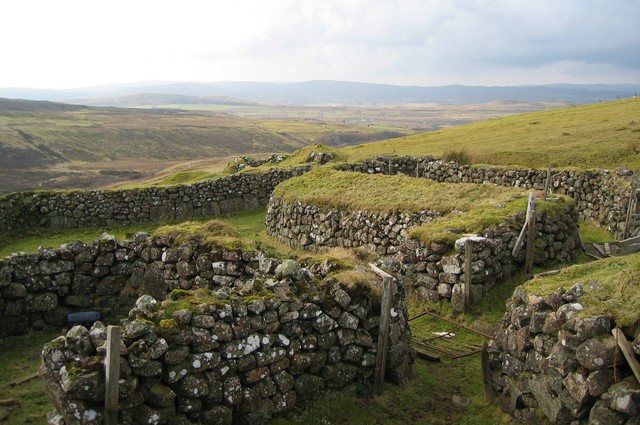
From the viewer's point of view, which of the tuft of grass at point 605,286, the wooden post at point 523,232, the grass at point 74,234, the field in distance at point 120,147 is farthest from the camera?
the field in distance at point 120,147

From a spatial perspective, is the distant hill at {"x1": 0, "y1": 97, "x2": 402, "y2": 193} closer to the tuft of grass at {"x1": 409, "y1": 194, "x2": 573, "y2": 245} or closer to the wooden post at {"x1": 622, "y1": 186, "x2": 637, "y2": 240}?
the tuft of grass at {"x1": 409, "y1": 194, "x2": 573, "y2": 245}

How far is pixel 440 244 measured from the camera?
16.4 metres

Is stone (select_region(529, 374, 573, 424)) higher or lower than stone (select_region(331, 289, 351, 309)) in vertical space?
lower

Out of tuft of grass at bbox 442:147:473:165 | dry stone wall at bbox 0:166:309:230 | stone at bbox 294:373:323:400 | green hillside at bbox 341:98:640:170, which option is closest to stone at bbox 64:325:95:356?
stone at bbox 294:373:323:400

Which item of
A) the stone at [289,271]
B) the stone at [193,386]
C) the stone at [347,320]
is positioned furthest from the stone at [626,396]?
the stone at [193,386]

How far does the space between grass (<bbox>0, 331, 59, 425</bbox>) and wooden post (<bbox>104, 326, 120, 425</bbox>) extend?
7.99ft

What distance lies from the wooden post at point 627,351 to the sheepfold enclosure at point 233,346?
14.8ft

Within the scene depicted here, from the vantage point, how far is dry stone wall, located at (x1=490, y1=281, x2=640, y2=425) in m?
8.05

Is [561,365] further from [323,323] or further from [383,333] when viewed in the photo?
[323,323]

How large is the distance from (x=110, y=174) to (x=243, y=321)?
7309cm

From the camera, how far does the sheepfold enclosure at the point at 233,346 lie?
27.3 ft

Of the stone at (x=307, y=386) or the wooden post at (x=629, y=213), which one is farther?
the wooden post at (x=629, y=213)

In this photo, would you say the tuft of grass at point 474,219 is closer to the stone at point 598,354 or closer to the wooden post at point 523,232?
the wooden post at point 523,232

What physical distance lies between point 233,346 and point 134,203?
73.5ft
